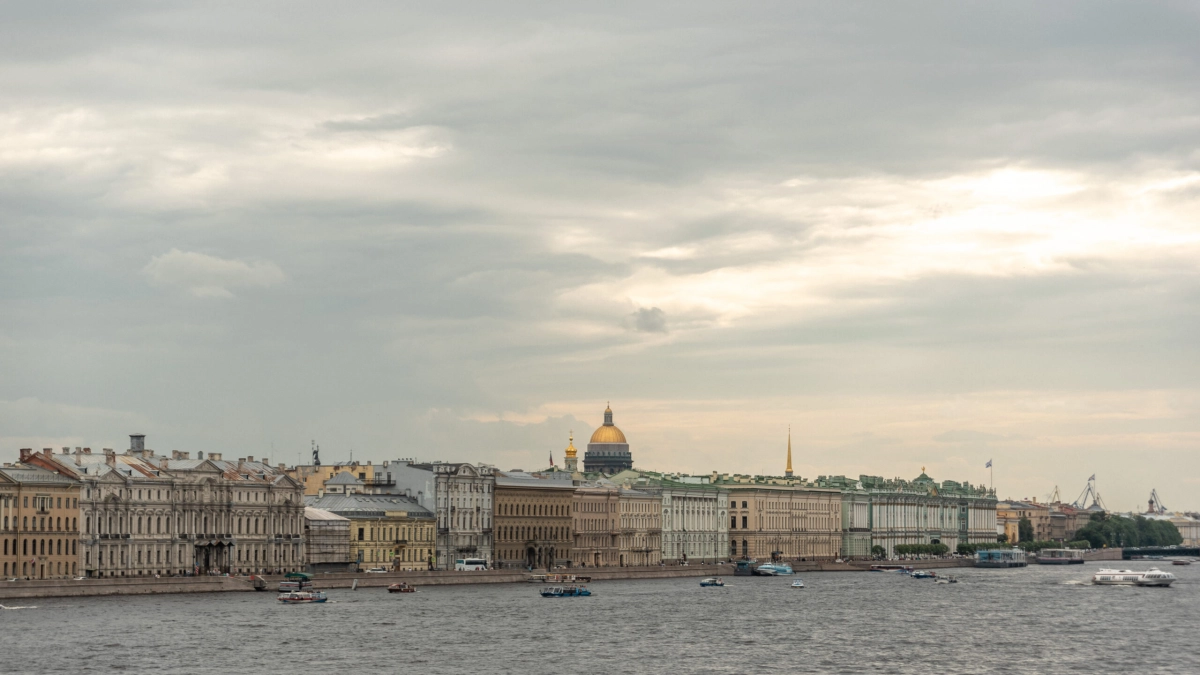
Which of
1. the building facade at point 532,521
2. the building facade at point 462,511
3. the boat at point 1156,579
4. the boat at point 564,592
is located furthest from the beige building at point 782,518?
the boat at point 564,592

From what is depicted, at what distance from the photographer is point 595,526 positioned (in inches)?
5960

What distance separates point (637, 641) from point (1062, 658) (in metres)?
15.3

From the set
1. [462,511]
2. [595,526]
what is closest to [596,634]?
[462,511]

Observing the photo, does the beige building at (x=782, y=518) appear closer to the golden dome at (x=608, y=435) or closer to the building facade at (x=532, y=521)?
the golden dome at (x=608, y=435)

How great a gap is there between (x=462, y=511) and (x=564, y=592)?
2538cm

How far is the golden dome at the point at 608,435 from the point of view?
194 m

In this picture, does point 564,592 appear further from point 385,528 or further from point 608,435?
point 608,435

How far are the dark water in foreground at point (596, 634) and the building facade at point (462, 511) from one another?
1652cm

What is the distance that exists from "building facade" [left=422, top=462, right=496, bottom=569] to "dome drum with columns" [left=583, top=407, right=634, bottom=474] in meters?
53.8

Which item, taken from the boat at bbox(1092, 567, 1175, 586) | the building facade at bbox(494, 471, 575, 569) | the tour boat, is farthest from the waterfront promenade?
the boat at bbox(1092, 567, 1175, 586)

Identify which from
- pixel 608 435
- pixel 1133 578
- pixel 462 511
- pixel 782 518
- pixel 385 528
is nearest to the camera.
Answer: pixel 385 528

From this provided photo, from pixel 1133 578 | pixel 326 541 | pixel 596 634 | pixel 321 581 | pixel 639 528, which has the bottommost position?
pixel 1133 578

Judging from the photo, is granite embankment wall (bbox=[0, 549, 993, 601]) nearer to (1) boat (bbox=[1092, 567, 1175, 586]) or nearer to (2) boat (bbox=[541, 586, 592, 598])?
(2) boat (bbox=[541, 586, 592, 598])

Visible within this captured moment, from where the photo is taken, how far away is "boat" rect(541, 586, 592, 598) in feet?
361
